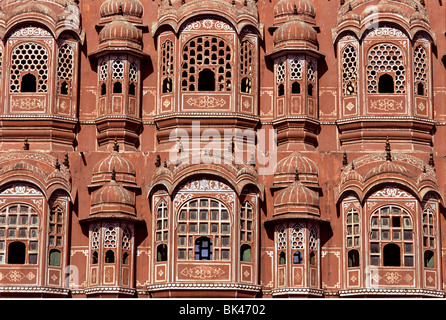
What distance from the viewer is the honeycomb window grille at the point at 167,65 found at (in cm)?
3916

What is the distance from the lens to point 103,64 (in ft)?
129

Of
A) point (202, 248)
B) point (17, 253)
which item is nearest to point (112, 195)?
point (202, 248)

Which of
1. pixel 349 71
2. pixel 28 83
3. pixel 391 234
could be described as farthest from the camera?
pixel 28 83

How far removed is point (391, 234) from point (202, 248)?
5437mm

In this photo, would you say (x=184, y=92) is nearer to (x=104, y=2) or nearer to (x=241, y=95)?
(x=241, y=95)

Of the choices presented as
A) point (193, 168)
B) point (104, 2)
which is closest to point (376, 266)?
point (193, 168)

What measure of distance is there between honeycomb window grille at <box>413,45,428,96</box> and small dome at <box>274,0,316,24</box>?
11.4ft

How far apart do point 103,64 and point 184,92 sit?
2.72m

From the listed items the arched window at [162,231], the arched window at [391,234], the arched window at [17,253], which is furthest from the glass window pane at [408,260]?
the arched window at [17,253]

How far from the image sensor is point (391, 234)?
3688cm

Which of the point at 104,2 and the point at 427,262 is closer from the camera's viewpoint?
the point at 427,262

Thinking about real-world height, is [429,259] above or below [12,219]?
below

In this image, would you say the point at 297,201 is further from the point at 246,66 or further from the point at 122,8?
the point at 122,8

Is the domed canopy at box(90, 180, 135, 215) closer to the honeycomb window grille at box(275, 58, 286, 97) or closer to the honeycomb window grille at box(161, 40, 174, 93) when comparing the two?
the honeycomb window grille at box(161, 40, 174, 93)
